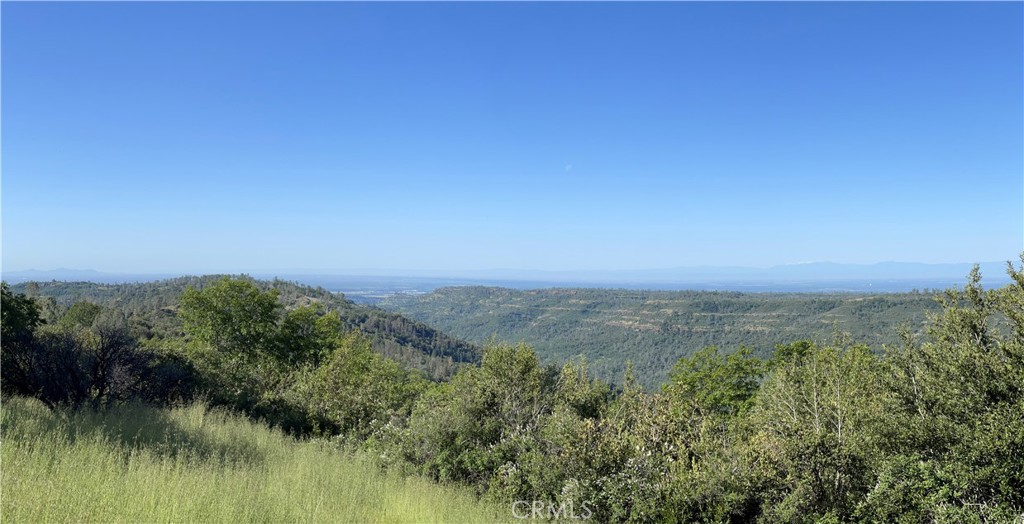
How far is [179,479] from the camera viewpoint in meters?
5.40

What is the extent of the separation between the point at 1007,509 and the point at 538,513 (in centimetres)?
503

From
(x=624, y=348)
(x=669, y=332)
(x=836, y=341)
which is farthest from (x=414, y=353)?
(x=669, y=332)

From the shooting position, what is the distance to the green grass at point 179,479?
4406 millimetres

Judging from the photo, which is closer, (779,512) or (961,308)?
(779,512)

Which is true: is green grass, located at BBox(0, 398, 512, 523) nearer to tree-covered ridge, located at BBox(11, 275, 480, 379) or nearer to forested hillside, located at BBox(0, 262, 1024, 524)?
forested hillside, located at BBox(0, 262, 1024, 524)

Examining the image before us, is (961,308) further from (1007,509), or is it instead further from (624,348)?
(624,348)

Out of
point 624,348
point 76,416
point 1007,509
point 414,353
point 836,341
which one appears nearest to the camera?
point 1007,509

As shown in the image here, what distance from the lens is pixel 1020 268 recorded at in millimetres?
6645

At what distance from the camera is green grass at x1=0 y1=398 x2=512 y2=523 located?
4.41 metres
